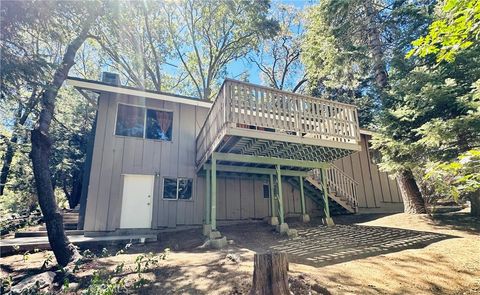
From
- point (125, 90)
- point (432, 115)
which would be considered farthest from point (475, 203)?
point (125, 90)

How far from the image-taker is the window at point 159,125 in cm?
1016

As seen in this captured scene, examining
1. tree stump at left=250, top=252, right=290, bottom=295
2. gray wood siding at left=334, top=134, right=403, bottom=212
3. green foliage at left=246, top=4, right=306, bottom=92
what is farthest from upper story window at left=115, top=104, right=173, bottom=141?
green foliage at left=246, top=4, right=306, bottom=92

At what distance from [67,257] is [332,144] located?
7.24m

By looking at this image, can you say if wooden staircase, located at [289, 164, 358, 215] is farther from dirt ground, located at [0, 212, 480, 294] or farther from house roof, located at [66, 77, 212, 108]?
house roof, located at [66, 77, 212, 108]

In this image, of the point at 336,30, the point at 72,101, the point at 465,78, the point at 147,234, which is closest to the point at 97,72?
the point at 72,101

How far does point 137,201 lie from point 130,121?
2.95 metres

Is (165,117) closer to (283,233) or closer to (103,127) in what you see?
(103,127)

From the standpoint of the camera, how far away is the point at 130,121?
996 cm

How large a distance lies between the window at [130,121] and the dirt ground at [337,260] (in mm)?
3923

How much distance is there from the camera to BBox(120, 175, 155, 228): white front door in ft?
30.0

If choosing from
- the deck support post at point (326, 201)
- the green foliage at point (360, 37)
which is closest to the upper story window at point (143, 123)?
the deck support post at point (326, 201)

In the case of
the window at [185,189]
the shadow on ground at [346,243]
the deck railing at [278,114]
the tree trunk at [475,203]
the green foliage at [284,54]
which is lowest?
the shadow on ground at [346,243]

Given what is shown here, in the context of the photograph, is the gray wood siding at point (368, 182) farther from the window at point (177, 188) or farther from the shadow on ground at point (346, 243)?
the window at point (177, 188)

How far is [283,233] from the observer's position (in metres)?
7.92
